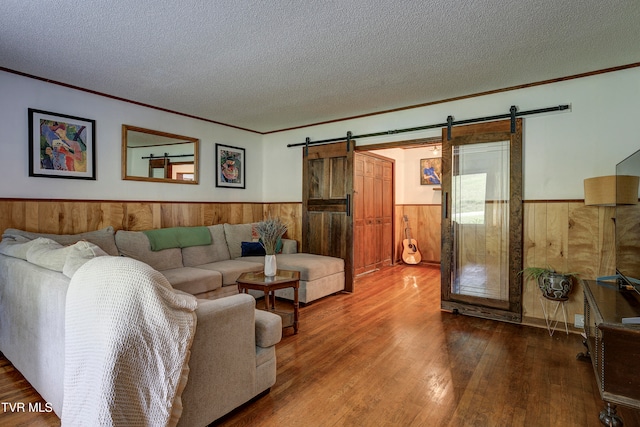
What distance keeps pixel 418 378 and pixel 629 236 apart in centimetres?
165

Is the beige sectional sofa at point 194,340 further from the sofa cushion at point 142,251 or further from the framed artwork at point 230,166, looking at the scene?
the framed artwork at point 230,166

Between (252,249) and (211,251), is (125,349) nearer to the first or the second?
(211,251)

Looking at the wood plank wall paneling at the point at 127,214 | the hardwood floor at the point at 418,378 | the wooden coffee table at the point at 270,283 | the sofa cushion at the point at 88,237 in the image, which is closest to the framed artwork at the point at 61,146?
the wood plank wall paneling at the point at 127,214

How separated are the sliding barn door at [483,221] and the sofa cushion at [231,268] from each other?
224 centimetres

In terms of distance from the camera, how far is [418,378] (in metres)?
2.27

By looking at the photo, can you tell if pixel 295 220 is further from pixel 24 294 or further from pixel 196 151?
pixel 24 294

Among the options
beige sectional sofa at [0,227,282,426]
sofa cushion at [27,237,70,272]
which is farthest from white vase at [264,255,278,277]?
sofa cushion at [27,237,70,272]

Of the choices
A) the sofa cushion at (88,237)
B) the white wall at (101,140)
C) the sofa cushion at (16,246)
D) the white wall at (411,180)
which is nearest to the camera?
the sofa cushion at (16,246)

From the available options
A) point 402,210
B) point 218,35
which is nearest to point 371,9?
point 218,35

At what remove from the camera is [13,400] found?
2014mm

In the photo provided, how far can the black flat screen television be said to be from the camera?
199cm

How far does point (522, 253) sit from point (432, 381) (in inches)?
71.5

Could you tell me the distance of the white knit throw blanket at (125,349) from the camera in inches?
50.4

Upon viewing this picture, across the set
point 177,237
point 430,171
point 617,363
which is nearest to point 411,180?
point 430,171
